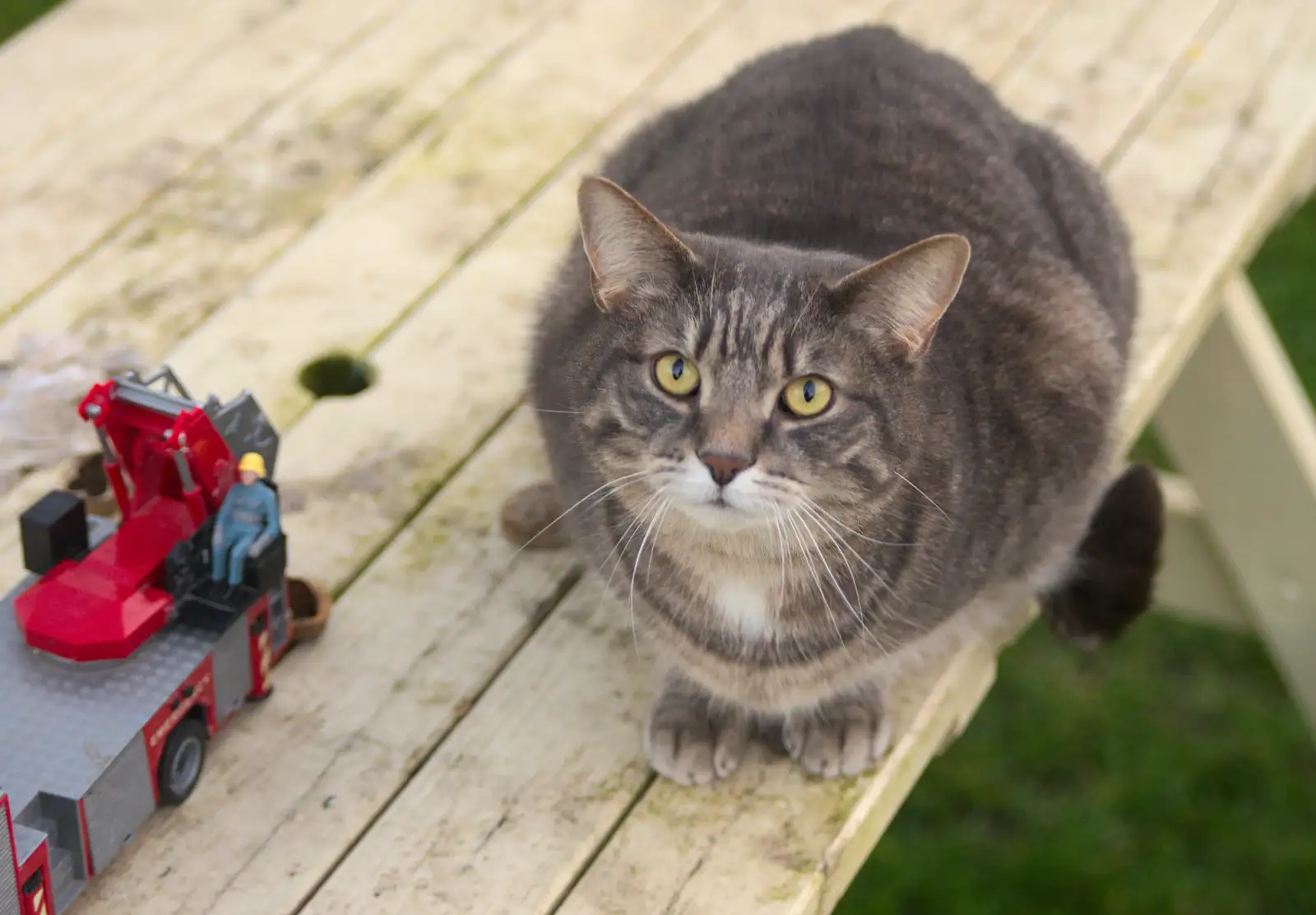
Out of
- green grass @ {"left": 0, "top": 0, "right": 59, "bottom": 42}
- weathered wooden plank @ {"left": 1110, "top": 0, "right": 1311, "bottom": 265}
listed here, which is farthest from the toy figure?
green grass @ {"left": 0, "top": 0, "right": 59, "bottom": 42}

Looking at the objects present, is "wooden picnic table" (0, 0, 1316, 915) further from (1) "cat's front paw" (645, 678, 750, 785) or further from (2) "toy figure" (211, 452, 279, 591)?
(2) "toy figure" (211, 452, 279, 591)

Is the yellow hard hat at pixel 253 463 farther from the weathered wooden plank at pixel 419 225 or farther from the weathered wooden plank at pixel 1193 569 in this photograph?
the weathered wooden plank at pixel 1193 569

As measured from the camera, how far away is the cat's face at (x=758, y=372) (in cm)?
155

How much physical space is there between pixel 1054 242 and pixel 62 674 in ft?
4.42

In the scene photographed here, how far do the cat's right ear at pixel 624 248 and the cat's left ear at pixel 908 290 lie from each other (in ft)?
0.57

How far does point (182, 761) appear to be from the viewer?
1.71 metres

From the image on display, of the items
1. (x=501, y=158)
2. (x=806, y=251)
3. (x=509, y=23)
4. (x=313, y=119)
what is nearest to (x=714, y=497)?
(x=806, y=251)

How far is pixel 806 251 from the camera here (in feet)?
5.60

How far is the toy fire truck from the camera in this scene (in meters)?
1.55

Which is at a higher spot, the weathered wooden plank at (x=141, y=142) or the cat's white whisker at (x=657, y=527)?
the cat's white whisker at (x=657, y=527)

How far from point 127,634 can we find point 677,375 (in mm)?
619

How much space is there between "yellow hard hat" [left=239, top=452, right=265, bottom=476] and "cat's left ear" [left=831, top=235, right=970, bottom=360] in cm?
63

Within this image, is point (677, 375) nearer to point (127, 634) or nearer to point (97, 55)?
point (127, 634)

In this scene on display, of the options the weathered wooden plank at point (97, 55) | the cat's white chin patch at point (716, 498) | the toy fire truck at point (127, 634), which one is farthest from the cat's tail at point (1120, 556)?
the weathered wooden plank at point (97, 55)
